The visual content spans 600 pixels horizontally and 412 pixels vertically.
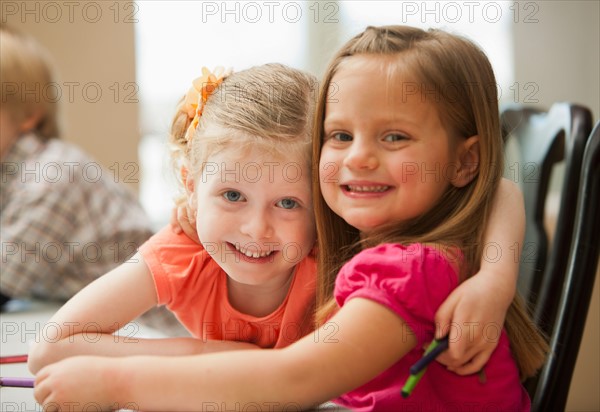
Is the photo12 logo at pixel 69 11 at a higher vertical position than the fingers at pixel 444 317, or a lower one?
higher

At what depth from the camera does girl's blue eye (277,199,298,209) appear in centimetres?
91

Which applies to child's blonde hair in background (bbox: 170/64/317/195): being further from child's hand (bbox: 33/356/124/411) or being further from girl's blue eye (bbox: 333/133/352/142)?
child's hand (bbox: 33/356/124/411)

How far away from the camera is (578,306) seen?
91 cm

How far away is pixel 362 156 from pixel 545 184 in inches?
21.8

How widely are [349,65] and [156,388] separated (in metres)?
0.42

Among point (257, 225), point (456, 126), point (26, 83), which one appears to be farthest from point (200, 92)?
point (26, 83)

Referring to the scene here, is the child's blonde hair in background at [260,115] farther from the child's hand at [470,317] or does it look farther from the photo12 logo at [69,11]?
the photo12 logo at [69,11]

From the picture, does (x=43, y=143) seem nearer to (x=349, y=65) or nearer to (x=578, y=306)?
(x=349, y=65)

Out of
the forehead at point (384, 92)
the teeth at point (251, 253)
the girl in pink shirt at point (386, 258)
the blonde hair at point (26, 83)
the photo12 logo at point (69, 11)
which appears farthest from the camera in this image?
the photo12 logo at point (69, 11)

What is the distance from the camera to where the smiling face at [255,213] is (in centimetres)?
88

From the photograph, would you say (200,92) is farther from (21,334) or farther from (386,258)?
(21,334)

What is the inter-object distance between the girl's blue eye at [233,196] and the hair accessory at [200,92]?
133 millimetres

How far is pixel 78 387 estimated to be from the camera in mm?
753

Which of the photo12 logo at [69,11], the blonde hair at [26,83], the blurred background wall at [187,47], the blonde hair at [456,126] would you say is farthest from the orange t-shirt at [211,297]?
the photo12 logo at [69,11]
